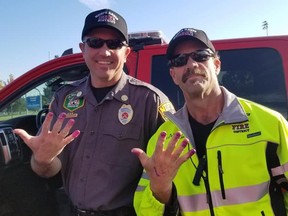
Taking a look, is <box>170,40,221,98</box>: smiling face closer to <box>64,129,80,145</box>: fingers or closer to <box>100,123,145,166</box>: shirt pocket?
<box>100,123,145,166</box>: shirt pocket

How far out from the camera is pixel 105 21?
2139mm

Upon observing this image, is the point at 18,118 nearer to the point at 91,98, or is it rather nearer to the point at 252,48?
the point at 91,98

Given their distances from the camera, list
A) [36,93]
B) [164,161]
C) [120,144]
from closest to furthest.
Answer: [164,161], [120,144], [36,93]

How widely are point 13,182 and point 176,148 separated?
174cm

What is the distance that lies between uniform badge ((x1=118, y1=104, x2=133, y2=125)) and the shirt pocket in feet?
0.13

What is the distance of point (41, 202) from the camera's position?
2896mm

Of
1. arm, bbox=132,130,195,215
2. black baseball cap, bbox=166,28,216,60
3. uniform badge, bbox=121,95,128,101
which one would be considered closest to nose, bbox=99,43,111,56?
uniform badge, bbox=121,95,128,101

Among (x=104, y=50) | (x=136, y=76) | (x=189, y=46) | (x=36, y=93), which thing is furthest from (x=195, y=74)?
(x=36, y=93)

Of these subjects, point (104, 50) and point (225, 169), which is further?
point (104, 50)

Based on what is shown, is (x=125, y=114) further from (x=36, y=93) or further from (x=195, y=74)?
(x=36, y=93)

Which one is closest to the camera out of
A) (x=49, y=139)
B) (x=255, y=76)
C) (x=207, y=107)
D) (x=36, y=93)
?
(x=49, y=139)

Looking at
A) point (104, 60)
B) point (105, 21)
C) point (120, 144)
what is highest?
point (105, 21)

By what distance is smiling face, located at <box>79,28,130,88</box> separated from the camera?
2105mm

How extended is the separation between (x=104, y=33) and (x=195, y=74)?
0.65 m
